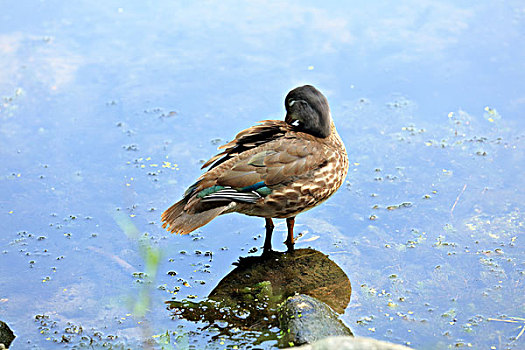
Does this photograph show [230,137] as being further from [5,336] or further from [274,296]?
[5,336]

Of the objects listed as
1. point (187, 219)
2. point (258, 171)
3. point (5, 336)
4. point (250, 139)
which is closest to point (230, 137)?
point (250, 139)

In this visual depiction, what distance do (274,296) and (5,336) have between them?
2033 millimetres

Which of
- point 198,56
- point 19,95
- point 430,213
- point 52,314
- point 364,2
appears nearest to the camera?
point 52,314

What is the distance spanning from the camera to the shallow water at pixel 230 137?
18.2 feet

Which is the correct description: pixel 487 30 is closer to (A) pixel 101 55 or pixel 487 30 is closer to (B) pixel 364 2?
(B) pixel 364 2

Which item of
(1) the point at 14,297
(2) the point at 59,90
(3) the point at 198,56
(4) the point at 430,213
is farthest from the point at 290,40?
(1) the point at 14,297

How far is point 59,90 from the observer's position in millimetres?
8594

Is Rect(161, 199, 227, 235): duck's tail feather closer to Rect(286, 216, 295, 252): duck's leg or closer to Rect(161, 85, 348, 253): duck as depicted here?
Rect(161, 85, 348, 253): duck

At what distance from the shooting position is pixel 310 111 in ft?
20.4

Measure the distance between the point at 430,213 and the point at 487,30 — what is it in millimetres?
3942

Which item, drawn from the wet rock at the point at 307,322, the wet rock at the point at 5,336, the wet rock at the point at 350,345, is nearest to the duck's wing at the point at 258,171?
the wet rock at the point at 307,322

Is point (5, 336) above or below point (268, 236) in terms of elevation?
below

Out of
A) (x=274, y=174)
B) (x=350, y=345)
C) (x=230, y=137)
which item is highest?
(x=230, y=137)

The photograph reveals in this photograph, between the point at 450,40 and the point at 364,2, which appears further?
the point at 364,2
